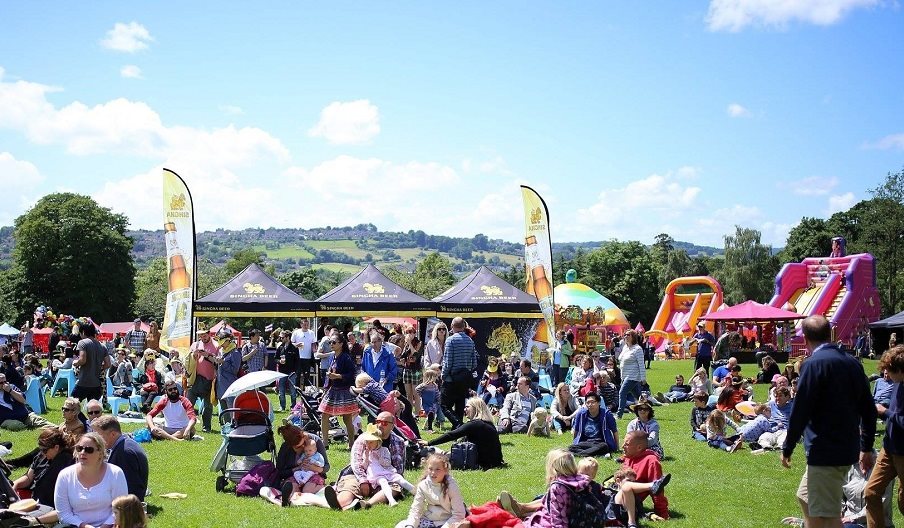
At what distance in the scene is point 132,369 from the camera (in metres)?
18.7

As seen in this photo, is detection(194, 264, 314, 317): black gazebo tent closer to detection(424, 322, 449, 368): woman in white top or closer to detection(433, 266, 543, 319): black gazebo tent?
detection(433, 266, 543, 319): black gazebo tent

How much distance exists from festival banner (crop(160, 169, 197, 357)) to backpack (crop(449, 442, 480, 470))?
10266 millimetres

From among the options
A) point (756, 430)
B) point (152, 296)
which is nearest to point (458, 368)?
point (756, 430)

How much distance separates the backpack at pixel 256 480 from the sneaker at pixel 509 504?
273 cm

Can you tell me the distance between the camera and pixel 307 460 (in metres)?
8.74

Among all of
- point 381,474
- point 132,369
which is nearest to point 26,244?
point 132,369

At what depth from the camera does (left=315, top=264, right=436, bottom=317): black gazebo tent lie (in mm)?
20891

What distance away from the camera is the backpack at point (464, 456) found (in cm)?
1025

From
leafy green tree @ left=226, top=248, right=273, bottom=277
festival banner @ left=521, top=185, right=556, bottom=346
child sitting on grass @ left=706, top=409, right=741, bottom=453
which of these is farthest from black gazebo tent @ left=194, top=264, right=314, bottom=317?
leafy green tree @ left=226, top=248, right=273, bottom=277

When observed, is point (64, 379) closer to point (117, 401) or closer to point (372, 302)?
point (117, 401)

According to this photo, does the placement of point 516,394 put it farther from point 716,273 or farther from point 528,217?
point 716,273

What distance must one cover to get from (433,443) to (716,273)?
6722 cm

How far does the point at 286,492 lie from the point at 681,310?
41.4m

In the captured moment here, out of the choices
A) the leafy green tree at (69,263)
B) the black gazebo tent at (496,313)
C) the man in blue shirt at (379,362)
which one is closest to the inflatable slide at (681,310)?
the black gazebo tent at (496,313)
